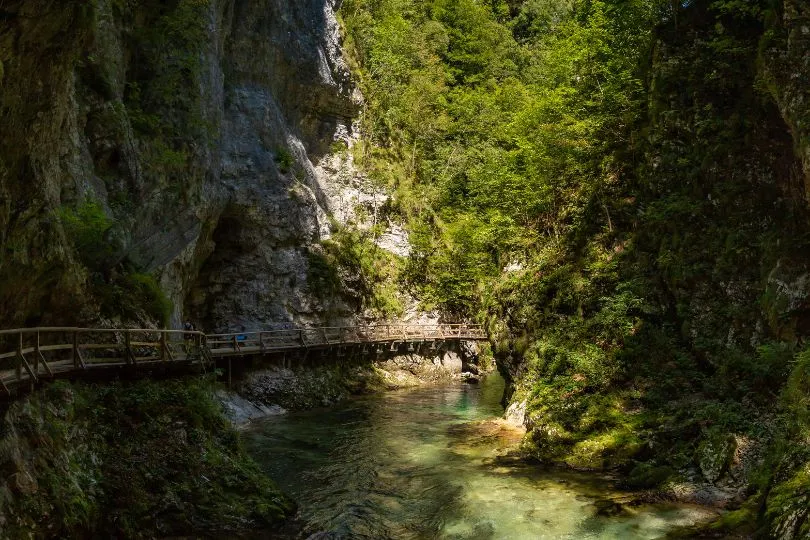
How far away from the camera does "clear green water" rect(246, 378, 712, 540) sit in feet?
32.3

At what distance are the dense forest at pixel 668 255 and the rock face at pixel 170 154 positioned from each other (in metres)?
11.0

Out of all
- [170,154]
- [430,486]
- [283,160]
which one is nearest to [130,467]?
[430,486]

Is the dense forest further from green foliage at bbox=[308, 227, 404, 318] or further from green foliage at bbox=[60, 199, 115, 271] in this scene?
green foliage at bbox=[60, 199, 115, 271]

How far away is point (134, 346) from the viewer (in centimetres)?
1223

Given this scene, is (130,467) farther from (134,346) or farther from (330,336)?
(330,336)

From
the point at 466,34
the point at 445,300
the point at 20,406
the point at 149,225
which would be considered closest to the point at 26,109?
the point at 20,406

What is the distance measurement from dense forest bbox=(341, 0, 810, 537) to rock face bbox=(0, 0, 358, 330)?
11.0m

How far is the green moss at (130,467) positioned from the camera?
7.35 metres

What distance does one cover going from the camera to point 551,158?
21984 millimetres

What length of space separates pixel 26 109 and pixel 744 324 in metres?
14.4

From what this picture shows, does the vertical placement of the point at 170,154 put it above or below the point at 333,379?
above

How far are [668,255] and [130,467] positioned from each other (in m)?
13.3

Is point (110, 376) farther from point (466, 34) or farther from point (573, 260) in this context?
point (466, 34)

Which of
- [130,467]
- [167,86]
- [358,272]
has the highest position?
[167,86]
